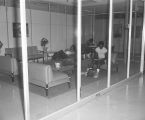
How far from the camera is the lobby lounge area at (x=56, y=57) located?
3.93 metres

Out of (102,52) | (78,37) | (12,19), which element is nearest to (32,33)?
(12,19)

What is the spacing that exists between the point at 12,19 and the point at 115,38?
6.71 metres

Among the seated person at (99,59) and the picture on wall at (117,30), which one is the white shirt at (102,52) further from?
the picture on wall at (117,30)

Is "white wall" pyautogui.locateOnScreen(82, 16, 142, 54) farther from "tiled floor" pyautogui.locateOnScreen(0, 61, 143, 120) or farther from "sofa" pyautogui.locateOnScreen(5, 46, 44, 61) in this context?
"tiled floor" pyautogui.locateOnScreen(0, 61, 143, 120)

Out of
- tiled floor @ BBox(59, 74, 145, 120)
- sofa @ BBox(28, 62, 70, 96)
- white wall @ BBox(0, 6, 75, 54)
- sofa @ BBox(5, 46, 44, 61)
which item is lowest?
tiled floor @ BBox(59, 74, 145, 120)

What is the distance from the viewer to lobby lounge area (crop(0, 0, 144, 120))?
12.9 ft

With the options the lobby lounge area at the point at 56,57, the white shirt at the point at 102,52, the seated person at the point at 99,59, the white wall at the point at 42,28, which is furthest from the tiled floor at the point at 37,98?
the white wall at the point at 42,28

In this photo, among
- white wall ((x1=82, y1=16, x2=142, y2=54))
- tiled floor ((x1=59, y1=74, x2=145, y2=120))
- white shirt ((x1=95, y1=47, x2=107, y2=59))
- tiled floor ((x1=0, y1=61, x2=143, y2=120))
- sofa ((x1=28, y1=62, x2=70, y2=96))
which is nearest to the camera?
tiled floor ((x1=59, y1=74, x2=145, y2=120))

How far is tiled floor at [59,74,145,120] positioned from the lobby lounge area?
0.23m

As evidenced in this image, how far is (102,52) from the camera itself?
6484mm

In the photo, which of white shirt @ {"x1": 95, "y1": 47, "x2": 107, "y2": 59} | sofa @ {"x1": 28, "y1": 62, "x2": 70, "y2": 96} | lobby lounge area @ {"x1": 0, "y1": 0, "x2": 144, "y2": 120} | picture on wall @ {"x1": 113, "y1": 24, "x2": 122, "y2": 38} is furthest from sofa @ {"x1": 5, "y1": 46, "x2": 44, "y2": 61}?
picture on wall @ {"x1": 113, "y1": 24, "x2": 122, "y2": 38}

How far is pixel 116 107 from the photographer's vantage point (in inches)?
143

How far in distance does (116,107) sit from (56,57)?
3.56 meters

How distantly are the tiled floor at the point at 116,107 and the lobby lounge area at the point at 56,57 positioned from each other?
23cm
